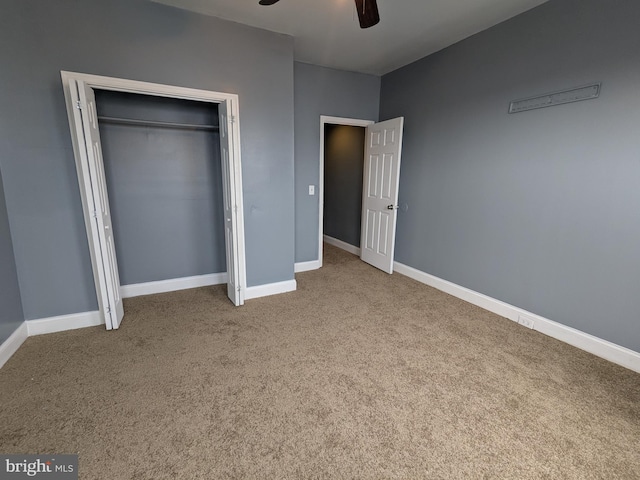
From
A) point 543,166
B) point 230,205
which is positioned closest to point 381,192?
point 543,166

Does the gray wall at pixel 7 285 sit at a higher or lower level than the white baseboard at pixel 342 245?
higher

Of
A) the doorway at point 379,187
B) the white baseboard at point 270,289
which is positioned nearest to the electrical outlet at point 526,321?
the doorway at point 379,187

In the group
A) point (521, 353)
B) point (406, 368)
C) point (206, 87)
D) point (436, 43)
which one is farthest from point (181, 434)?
point (436, 43)

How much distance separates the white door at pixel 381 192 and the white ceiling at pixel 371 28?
881mm

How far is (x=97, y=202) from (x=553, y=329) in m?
4.17

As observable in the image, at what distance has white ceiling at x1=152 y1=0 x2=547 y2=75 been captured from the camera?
2.49 m

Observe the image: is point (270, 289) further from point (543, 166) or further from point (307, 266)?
point (543, 166)

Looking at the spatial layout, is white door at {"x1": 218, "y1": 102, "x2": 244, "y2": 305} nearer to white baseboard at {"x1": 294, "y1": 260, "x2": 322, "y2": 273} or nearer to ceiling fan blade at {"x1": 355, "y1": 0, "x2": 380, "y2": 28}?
white baseboard at {"x1": 294, "y1": 260, "x2": 322, "y2": 273}

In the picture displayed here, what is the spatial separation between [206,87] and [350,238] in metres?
3.41

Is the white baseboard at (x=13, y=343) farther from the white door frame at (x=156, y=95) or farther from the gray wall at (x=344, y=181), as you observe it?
the gray wall at (x=344, y=181)

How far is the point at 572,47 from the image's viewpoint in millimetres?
2307

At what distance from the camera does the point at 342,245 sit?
5.54m

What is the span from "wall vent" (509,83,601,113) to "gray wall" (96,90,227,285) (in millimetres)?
3248

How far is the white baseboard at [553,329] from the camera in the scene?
2191 mm
